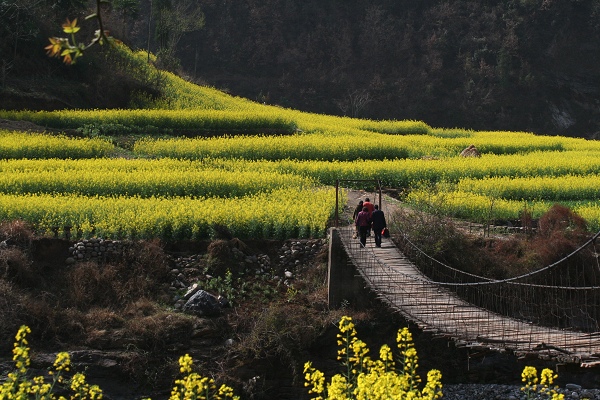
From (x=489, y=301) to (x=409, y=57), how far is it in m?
54.3

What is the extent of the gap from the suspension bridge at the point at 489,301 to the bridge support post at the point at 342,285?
0.11 metres

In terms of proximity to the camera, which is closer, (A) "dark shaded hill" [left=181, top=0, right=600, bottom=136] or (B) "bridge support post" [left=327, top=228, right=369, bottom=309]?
(B) "bridge support post" [left=327, top=228, right=369, bottom=309]

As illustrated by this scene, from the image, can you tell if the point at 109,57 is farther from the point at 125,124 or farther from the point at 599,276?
the point at 599,276

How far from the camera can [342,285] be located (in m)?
18.5

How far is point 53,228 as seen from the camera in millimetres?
20500

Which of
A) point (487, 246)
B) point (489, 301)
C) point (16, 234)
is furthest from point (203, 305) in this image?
point (487, 246)

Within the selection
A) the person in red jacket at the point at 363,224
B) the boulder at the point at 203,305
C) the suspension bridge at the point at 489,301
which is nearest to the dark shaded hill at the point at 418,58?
the suspension bridge at the point at 489,301

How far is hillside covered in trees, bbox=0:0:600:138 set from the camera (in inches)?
2640

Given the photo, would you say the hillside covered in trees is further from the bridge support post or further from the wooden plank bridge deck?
the wooden plank bridge deck

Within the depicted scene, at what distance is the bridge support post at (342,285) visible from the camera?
18.5 metres

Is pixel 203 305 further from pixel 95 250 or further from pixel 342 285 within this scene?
pixel 95 250

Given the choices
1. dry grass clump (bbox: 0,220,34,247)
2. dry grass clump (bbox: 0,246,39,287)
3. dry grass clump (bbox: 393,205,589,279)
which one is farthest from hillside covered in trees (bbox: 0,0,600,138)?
dry grass clump (bbox: 0,246,39,287)

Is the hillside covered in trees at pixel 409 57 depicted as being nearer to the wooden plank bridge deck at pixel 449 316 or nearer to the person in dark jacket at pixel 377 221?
the person in dark jacket at pixel 377 221

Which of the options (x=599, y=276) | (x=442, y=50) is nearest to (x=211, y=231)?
(x=599, y=276)
